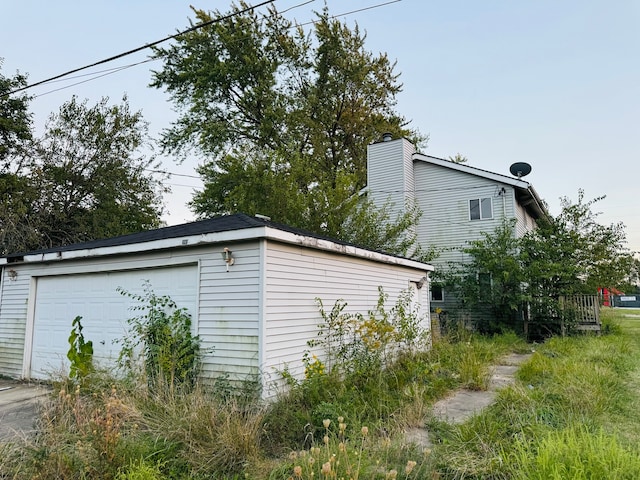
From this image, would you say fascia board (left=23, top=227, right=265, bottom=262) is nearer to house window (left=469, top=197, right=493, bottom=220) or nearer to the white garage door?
the white garage door

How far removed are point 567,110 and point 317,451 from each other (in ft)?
41.8

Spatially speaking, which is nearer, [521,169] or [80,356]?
[80,356]

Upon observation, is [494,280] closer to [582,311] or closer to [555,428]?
[582,311]

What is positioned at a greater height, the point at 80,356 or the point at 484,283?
the point at 484,283

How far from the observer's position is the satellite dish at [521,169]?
14.6m

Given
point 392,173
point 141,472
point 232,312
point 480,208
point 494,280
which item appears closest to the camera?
point 141,472

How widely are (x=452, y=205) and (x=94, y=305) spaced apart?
12444mm

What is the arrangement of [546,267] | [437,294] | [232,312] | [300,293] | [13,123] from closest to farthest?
[232,312] → [300,293] → [546,267] → [437,294] → [13,123]

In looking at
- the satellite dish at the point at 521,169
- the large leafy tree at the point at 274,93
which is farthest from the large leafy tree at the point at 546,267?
the large leafy tree at the point at 274,93

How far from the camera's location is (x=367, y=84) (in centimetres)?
2245

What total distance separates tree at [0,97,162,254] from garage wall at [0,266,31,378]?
9255 millimetres

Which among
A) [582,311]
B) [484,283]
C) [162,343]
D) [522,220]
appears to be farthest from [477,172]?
[162,343]

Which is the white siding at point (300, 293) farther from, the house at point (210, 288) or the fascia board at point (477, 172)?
the fascia board at point (477, 172)

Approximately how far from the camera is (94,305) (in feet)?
22.7
